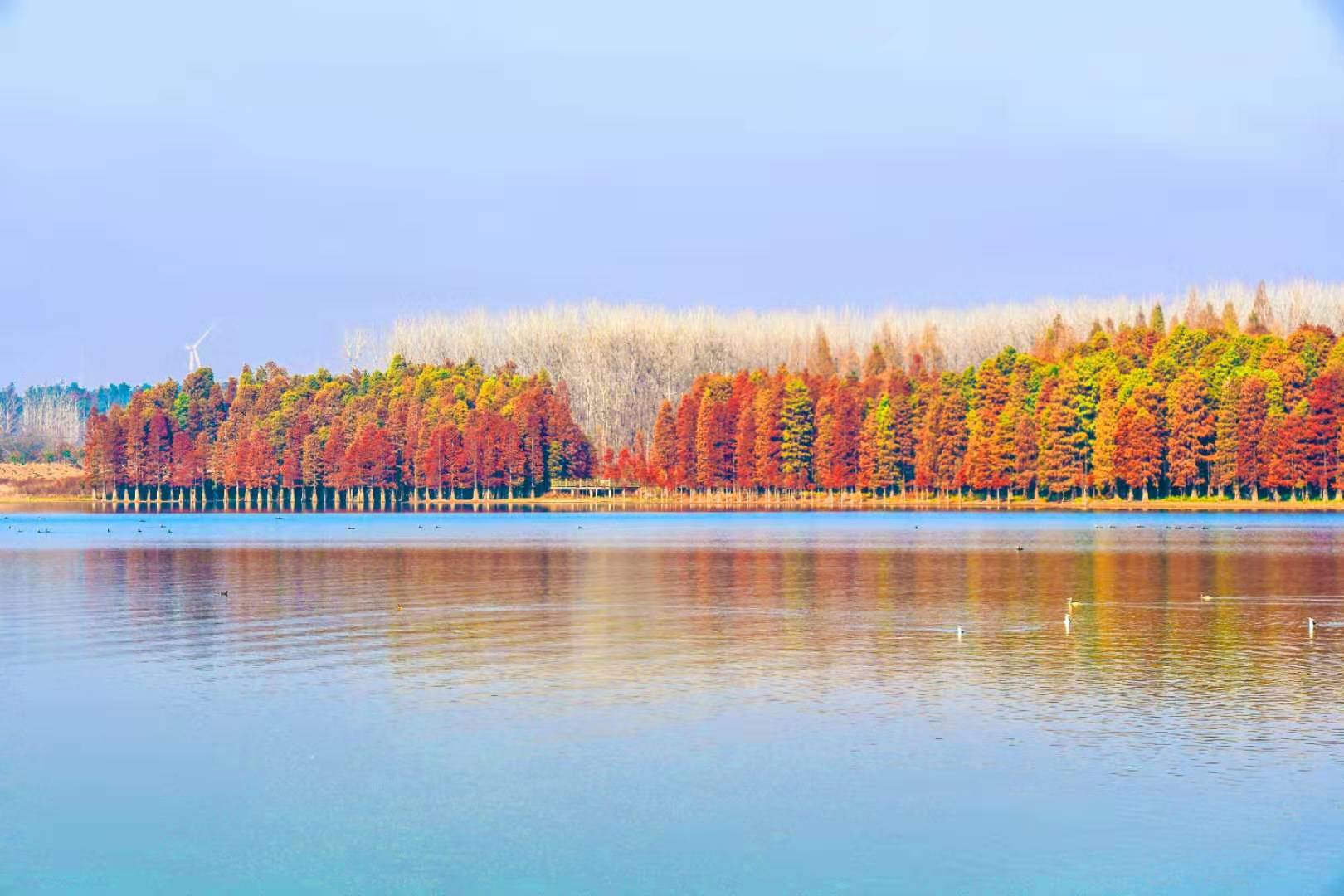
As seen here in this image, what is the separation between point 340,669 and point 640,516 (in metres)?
144

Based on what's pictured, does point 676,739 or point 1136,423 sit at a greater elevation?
point 1136,423

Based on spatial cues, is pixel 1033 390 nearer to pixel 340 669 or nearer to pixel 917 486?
pixel 917 486

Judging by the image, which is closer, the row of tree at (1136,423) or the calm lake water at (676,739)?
the calm lake water at (676,739)

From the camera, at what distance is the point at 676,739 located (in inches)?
1164

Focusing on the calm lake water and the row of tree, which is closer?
the calm lake water

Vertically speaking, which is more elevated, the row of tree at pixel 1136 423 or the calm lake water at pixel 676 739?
the row of tree at pixel 1136 423

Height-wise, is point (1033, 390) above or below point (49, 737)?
above

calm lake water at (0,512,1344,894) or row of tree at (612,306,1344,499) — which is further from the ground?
row of tree at (612,306,1344,499)

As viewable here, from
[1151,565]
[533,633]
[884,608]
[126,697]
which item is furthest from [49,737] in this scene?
[1151,565]

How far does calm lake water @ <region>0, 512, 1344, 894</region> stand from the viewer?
21.9 meters

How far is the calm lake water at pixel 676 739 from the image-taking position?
861 inches

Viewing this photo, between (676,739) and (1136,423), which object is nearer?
(676,739)

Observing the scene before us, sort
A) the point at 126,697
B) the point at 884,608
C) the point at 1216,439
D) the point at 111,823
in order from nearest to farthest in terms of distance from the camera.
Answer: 1. the point at 111,823
2. the point at 126,697
3. the point at 884,608
4. the point at 1216,439

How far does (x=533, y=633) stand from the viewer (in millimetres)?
46156
